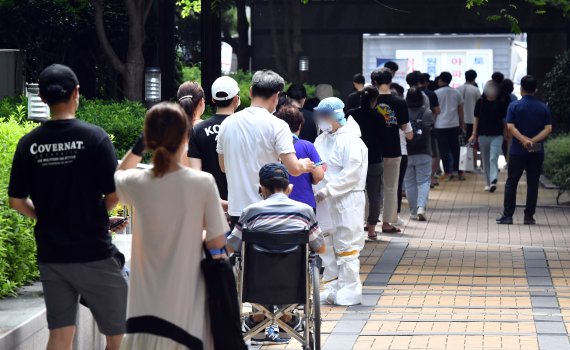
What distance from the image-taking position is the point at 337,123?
1021 cm

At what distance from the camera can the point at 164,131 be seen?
5.47m

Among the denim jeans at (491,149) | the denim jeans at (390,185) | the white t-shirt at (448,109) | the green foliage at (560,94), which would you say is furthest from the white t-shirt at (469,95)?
the denim jeans at (390,185)

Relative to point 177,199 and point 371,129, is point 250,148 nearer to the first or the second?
point 177,199

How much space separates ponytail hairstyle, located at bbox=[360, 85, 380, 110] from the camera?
45.8 feet

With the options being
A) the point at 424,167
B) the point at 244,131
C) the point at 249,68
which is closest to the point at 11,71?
the point at 424,167

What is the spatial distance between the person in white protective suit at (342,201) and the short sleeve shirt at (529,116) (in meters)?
5.73

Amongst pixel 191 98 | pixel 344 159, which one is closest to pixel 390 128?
pixel 344 159

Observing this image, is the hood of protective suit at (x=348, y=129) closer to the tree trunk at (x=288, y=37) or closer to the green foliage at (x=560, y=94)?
the green foliage at (x=560, y=94)

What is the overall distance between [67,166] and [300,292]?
206 cm

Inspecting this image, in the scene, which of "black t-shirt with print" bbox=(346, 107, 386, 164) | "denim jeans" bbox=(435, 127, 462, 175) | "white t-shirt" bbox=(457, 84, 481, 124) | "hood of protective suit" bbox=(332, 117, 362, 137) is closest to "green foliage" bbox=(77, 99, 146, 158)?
"black t-shirt with print" bbox=(346, 107, 386, 164)

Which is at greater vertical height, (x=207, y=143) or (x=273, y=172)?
(x=207, y=143)

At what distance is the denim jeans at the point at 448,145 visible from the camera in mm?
22328

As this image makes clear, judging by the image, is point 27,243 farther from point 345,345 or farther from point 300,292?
point 345,345

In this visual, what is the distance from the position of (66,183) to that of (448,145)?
1692cm
